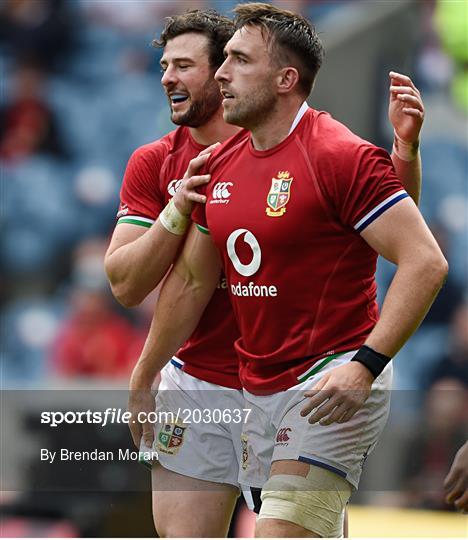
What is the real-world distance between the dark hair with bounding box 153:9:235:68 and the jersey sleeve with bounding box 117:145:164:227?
414 mm

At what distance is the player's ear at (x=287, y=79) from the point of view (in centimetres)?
392

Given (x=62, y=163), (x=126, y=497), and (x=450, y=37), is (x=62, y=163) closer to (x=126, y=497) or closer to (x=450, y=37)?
(x=450, y=37)

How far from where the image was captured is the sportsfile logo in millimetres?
3889

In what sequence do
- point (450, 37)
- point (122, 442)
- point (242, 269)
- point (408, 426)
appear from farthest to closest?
1. point (450, 37)
2. point (408, 426)
3. point (122, 442)
4. point (242, 269)

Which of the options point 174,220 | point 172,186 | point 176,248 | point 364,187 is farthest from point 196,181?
point 364,187

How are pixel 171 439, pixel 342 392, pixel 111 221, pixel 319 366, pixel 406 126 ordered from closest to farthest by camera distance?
pixel 342 392 → pixel 319 366 → pixel 406 126 → pixel 171 439 → pixel 111 221

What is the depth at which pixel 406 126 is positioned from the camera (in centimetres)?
401

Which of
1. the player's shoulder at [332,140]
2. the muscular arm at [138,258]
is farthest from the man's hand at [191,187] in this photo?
the player's shoulder at [332,140]

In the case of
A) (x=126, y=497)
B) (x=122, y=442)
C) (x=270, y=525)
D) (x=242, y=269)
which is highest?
(x=242, y=269)

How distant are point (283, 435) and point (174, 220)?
0.84m

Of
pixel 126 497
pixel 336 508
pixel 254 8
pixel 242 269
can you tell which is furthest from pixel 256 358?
pixel 126 497

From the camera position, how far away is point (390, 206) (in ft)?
11.7

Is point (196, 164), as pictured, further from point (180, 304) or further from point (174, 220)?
point (180, 304)

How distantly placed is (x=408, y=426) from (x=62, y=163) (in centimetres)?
358
